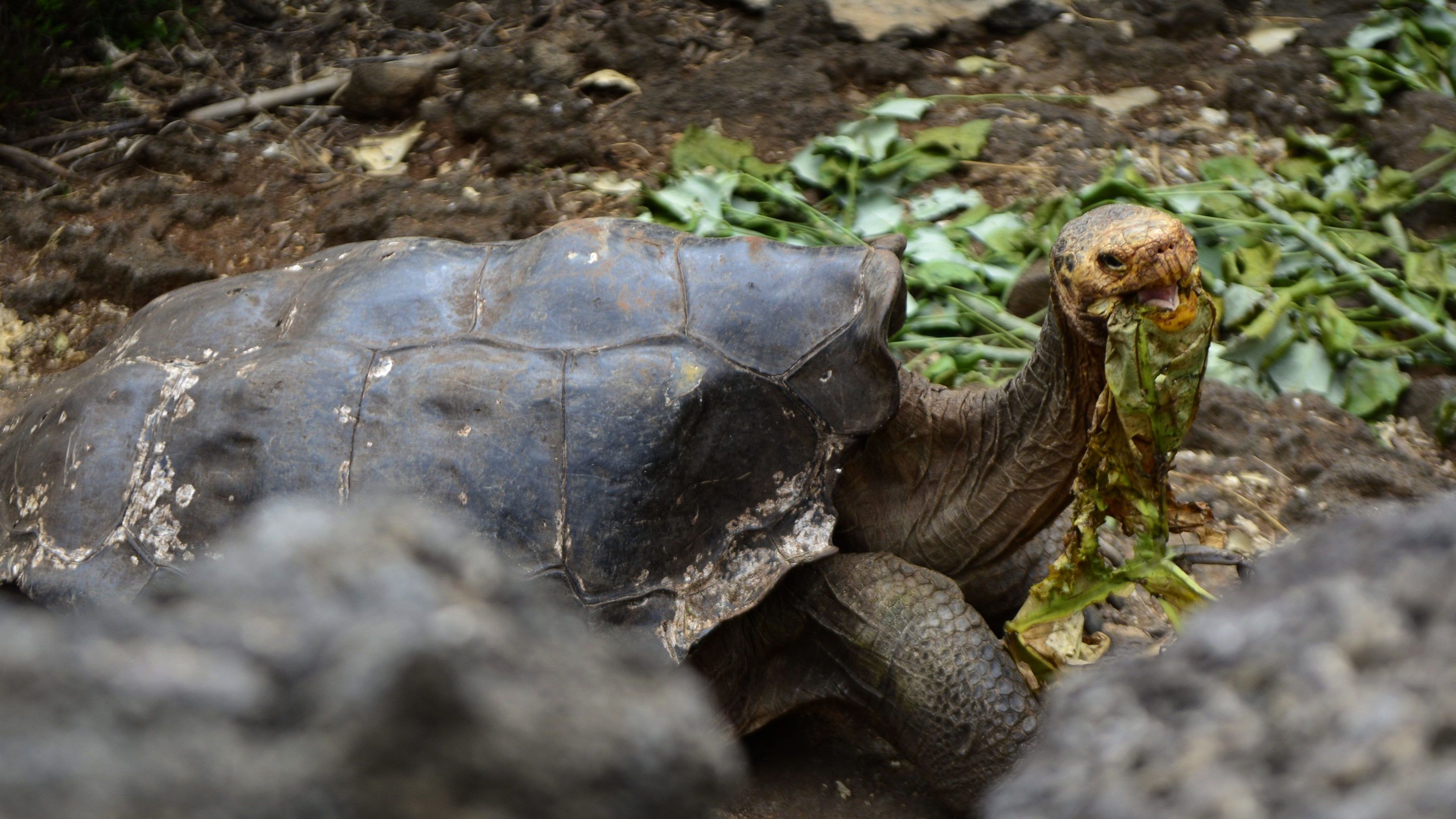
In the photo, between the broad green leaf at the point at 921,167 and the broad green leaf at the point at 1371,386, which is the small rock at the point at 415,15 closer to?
the broad green leaf at the point at 921,167

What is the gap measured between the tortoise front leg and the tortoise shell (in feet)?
0.70

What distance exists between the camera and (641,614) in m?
2.41

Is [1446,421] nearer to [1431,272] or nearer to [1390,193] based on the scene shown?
[1431,272]

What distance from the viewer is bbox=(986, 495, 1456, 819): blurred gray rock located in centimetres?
58

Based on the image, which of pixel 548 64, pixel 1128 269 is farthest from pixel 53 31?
pixel 1128 269

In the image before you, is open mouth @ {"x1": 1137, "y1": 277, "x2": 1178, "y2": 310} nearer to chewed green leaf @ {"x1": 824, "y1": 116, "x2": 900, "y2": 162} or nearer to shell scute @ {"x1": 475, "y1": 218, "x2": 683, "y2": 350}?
shell scute @ {"x1": 475, "y1": 218, "x2": 683, "y2": 350}

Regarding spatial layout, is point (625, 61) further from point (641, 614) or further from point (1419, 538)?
point (1419, 538)

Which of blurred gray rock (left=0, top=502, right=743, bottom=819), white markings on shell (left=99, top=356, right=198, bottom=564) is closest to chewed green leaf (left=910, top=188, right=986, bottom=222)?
white markings on shell (left=99, top=356, right=198, bottom=564)

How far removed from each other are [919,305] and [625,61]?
2158 millimetres

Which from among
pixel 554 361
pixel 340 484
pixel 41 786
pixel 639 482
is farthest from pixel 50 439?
pixel 41 786

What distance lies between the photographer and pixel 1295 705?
0.62 meters

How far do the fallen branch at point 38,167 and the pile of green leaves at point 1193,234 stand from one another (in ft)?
8.33

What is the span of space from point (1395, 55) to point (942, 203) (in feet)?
8.50

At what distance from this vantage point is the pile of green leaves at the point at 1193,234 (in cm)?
377
